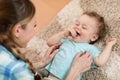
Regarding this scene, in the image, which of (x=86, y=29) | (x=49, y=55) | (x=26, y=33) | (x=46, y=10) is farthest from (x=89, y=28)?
(x=46, y=10)

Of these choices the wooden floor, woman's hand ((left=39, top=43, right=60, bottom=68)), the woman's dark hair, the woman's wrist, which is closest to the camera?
A: the woman's dark hair

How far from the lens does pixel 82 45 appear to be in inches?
61.6

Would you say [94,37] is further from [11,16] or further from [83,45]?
[11,16]

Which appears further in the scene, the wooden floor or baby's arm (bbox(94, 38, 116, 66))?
the wooden floor

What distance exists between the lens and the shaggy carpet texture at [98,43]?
1.58 m

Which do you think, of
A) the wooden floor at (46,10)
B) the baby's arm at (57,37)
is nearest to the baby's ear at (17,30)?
the baby's arm at (57,37)

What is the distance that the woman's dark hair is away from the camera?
3.44 feet

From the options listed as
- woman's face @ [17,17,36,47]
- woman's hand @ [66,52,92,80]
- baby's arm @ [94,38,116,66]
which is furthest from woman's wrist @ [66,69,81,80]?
woman's face @ [17,17,36,47]

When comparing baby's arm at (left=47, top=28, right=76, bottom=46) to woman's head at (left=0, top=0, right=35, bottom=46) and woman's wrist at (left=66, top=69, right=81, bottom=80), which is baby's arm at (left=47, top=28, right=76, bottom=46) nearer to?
woman's wrist at (left=66, top=69, right=81, bottom=80)

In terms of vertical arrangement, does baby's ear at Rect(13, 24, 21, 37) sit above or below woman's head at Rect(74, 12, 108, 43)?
above

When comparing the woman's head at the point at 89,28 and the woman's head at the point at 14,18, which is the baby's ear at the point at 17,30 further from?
the woman's head at the point at 89,28

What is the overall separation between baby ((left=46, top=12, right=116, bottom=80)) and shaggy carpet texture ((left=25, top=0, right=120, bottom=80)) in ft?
0.20

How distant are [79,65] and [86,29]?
23cm

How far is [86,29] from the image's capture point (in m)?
1.57
